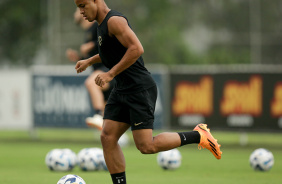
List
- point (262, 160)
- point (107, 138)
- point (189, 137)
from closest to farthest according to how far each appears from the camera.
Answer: point (107, 138) → point (189, 137) → point (262, 160)

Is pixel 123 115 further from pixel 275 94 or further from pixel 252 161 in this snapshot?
pixel 275 94

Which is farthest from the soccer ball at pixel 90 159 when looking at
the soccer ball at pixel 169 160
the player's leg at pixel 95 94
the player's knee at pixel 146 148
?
the player's knee at pixel 146 148

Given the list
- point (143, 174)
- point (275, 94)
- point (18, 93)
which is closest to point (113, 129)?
point (143, 174)

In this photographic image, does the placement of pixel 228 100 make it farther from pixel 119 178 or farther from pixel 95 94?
pixel 119 178

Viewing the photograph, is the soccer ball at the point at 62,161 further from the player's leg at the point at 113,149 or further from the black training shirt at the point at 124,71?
the black training shirt at the point at 124,71

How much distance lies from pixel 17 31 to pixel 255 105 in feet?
88.7


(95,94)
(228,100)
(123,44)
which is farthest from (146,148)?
(228,100)

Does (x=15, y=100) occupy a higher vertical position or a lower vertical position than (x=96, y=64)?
higher

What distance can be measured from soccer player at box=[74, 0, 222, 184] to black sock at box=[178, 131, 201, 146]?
0.44ft

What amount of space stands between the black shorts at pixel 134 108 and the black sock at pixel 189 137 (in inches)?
20.6

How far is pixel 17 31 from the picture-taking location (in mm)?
40500

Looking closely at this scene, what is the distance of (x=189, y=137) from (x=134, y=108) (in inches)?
34.2

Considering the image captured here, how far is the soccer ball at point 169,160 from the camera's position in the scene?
34.6 ft

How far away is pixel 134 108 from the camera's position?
7242 millimetres
